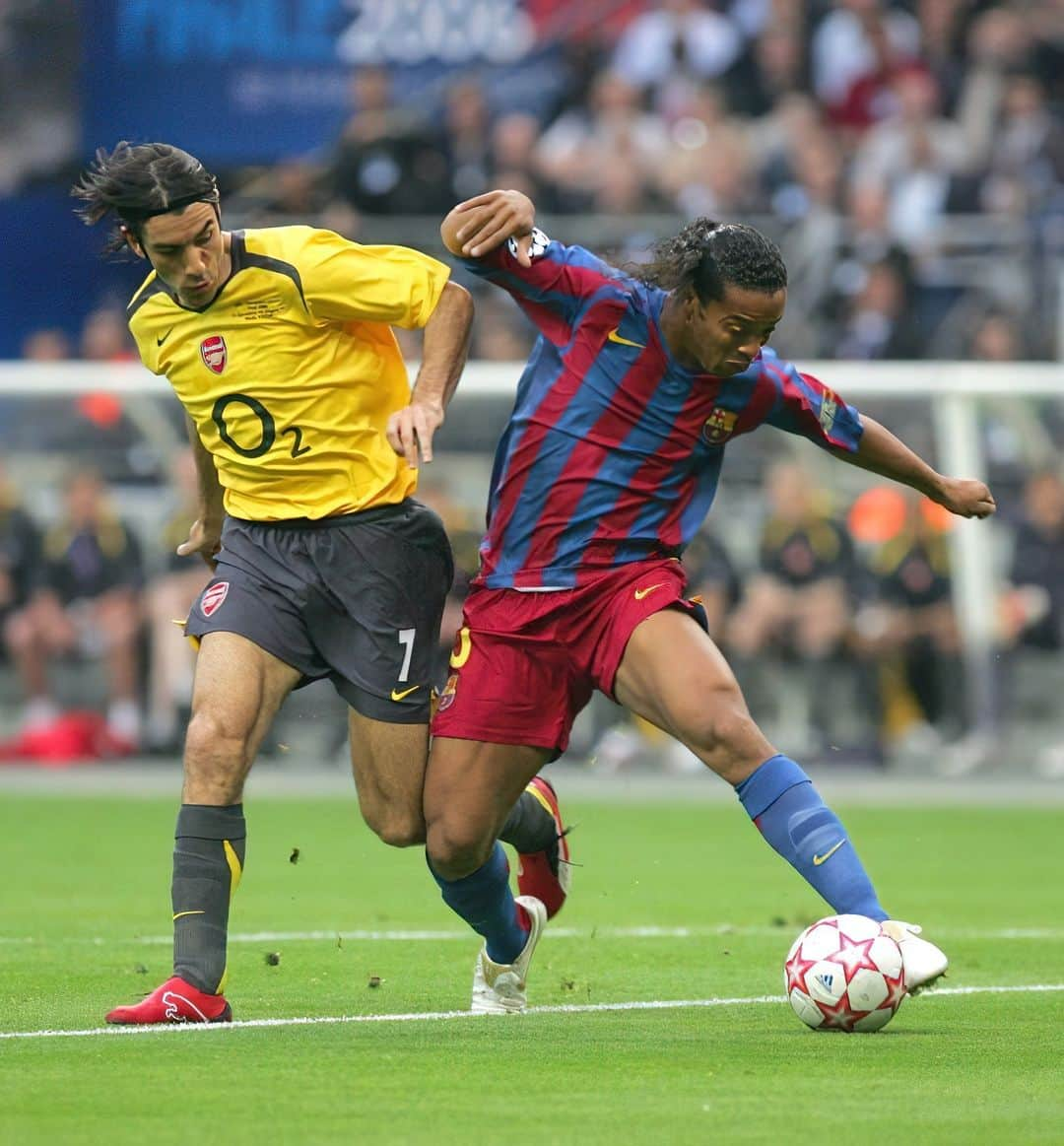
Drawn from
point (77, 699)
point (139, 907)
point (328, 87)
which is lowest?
point (77, 699)

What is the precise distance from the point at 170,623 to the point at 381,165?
426 centimetres

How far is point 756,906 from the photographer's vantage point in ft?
32.7

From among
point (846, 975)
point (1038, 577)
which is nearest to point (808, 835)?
point (846, 975)

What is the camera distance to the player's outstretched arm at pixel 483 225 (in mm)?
6332

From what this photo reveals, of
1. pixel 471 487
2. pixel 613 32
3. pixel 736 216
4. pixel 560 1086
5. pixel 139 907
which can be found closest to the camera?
pixel 560 1086

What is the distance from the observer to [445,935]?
8.91 meters

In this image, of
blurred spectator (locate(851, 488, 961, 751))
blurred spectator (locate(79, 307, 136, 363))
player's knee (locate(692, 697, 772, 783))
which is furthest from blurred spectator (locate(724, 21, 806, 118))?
player's knee (locate(692, 697, 772, 783))

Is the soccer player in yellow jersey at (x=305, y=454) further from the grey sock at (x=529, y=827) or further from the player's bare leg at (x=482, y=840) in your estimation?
the grey sock at (x=529, y=827)

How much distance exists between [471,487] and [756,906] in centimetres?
766

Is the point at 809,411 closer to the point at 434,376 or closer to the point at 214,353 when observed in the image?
the point at 434,376

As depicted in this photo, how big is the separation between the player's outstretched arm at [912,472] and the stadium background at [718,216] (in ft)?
31.3

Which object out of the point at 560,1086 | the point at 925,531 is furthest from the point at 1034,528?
the point at 560,1086

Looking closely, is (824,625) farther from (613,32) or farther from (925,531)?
(613,32)

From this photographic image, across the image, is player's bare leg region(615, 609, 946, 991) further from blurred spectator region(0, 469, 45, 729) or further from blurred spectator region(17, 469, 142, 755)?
blurred spectator region(0, 469, 45, 729)
